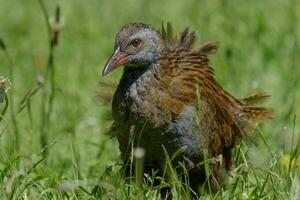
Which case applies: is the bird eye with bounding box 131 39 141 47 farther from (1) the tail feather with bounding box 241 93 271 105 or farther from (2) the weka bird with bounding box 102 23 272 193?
(1) the tail feather with bounding box 241 93 271 105

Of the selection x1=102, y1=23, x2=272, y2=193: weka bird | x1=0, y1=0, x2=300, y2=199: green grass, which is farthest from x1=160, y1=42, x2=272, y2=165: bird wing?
x1=0, y1=0, x2=300, y2=199: green grass

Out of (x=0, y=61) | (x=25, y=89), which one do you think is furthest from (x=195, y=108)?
(x=0, y=61)

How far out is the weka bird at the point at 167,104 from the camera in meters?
5.86

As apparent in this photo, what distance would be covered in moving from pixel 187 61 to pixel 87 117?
2.04m

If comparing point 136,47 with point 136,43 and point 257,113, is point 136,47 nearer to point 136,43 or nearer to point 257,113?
point 136,43

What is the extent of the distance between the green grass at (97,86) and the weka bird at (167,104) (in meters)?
0.19

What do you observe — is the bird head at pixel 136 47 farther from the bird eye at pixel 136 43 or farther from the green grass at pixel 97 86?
the green grass at pixel 97 86

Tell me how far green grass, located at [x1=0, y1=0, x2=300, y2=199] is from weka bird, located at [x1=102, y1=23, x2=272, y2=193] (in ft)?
0.61

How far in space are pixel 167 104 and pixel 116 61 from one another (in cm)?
37

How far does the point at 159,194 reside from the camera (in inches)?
224

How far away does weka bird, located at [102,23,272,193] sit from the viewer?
19.2ft

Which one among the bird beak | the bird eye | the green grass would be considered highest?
the bird eye

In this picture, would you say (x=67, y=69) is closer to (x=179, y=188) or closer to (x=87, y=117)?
(x=87, y=117)

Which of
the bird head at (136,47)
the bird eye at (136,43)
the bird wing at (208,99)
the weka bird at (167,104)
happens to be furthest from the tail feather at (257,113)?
the bird eye at (136,43)
